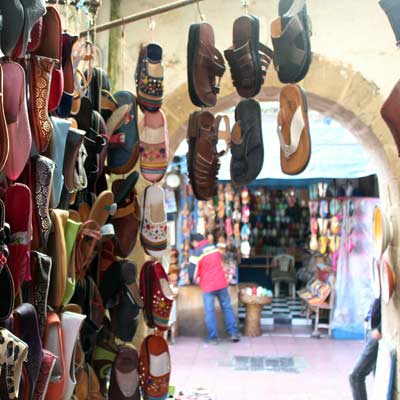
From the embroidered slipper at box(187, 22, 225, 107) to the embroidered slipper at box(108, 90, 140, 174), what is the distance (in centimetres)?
28

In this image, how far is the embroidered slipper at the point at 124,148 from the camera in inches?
90.7

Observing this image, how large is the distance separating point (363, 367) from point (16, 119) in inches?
131

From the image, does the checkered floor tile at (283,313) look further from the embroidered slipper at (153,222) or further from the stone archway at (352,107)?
the embroidered slipper at (153,222)

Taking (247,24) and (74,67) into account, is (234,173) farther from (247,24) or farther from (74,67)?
(74,67)

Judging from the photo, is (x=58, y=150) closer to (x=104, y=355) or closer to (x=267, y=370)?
(x=104, y=355)

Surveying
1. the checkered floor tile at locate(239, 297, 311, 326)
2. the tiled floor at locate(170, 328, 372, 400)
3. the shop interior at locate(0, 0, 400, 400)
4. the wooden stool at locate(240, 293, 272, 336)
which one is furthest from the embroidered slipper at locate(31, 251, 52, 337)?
the checkered floor tile at locate(239, 297, 311, 326)

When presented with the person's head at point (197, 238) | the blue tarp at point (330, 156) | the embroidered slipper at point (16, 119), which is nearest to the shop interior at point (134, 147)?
the embroidered slipper at point (16, 119)

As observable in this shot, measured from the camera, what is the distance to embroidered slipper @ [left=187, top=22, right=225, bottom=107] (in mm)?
2172

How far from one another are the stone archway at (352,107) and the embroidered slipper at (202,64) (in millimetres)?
1138

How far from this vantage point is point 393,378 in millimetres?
3354

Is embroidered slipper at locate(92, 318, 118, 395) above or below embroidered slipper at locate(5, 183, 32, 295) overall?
below

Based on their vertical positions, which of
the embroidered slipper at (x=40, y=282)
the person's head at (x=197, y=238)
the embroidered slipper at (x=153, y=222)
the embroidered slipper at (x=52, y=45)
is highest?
the embroidered slipper at (x=52, y=45)

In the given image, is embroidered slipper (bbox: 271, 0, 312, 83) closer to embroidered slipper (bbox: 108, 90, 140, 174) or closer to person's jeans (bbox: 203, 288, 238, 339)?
embroidered slipper (bbox: 108, 90, 140, 174)

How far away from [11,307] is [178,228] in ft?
21.2
